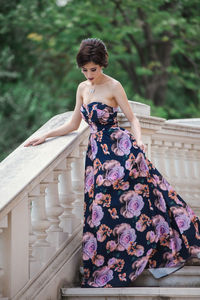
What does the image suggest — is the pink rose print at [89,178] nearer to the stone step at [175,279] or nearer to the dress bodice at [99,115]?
the dress bodice at [99,115]

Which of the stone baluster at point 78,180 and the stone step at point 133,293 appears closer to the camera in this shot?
the stone step at point 133,293

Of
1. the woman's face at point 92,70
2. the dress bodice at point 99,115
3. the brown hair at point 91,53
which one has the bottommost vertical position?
the dress bodice at point 99,115

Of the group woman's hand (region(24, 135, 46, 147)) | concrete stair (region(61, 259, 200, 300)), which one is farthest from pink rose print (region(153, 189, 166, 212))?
woman's hand (region(24, 135, 46, 147))

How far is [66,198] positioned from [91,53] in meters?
1.11

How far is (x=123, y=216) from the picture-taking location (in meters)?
4.53

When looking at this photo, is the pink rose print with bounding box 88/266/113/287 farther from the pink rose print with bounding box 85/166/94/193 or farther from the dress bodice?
the dress bodice

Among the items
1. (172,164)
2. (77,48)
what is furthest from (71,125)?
(77,48)

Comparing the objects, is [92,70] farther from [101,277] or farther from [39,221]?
[101,277]

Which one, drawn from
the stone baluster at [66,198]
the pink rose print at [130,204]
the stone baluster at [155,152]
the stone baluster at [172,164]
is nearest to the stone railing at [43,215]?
the stone baluster at [66,198]

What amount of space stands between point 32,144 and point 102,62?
2.74ft

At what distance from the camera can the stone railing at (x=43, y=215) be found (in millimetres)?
3957

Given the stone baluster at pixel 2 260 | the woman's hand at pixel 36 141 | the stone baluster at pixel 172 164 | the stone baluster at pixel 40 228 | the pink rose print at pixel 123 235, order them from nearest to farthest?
the stone baluster at pixel 2 260, the stone baluster at pixel 40 228, the pink rose print at pixel 123 235, the woman's hand at pixel 36 141, the stone baluster at pixel 172 164

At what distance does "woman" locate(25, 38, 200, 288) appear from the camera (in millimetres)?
4496

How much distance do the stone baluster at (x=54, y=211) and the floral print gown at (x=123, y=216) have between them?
0.19 metres
